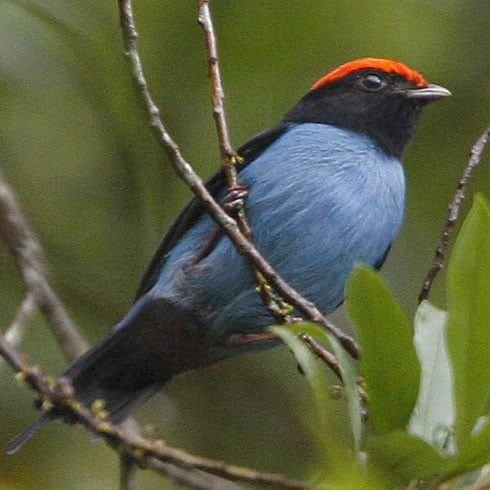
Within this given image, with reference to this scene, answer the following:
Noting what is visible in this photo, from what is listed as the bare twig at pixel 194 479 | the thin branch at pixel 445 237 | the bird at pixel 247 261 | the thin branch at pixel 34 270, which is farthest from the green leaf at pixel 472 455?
the thin branch at pixel 34 270

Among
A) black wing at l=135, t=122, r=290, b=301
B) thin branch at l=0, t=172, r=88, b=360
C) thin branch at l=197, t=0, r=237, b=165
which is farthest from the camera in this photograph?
black wing at l=135, t=122, r=290, b=301

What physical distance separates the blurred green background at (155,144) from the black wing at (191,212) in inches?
28.4

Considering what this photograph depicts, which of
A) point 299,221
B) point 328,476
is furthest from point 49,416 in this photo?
point 328,476

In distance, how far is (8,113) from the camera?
5926 mm

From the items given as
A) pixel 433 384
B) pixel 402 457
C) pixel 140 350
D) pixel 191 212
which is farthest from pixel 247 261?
pixel 402 457

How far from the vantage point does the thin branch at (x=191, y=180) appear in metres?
3.35

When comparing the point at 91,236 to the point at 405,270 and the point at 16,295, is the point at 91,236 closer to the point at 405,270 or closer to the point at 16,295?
the point at 16,295

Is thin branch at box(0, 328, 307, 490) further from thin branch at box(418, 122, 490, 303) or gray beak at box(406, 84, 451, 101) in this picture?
gray beak at box(406, 84, 451, 101)

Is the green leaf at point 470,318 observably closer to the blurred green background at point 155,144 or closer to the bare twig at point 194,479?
the bare twig at point 194,479

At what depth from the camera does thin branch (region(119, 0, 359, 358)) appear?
3.35 meters

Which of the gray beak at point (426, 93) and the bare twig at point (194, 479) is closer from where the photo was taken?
the bare twig at point (194, 479)

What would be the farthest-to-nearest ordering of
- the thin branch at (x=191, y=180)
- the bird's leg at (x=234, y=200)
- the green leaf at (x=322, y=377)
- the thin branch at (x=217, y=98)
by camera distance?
the bird's leg at (x=234, y=200)
the thin branch at (x=217, y=98)
the thin branch at (x=191, y=180)
the green leaf at (x=322, y=377)

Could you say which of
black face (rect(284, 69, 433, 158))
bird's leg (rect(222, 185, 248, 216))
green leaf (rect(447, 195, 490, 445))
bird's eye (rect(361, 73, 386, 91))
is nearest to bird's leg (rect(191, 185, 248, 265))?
bird's leg (rect(222, 185, 248, 216))

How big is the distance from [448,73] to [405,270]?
0.95 meters
